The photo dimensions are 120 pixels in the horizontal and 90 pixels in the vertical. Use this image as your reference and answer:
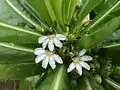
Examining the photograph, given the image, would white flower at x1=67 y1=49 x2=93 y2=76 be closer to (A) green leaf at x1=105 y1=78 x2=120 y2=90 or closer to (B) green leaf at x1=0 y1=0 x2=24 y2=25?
(A) green leaf at x1=105 y1=78 x2=120 y2=90

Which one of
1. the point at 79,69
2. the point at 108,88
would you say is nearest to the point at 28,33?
the point at 79,69

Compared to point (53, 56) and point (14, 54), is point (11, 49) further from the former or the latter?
point (53, 56)

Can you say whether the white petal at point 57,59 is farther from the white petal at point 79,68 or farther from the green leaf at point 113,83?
the green leaf at point 113,83

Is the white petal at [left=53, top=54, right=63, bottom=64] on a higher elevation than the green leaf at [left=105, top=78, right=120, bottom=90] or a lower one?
higher

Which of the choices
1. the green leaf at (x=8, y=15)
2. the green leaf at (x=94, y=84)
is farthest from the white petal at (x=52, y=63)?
the green leaf at (x=8, y=15)

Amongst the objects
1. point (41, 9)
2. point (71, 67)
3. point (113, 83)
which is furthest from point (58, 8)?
point (113, 83)

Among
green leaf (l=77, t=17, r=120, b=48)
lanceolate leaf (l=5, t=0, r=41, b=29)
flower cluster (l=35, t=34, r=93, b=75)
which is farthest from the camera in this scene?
lanceolate leaf (l=5, t=0, r=41, b=29)

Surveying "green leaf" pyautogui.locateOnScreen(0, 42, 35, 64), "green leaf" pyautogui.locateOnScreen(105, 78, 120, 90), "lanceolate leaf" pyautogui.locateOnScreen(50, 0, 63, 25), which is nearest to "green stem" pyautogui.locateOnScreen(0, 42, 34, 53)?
"green leaf" pyautogui.locateOnScreen(0, 42, 35, 64)
